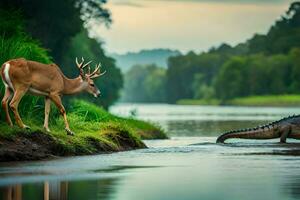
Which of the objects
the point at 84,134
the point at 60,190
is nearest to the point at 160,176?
the point at 60,190

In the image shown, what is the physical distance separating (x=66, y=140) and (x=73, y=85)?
256cm

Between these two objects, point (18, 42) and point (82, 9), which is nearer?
point (18, 42)

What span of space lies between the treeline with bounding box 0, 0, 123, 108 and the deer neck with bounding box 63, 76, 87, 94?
158 centimetres

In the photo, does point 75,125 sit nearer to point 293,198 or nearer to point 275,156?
point 275,156

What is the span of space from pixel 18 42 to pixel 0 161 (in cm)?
656

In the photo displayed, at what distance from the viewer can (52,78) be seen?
27.3m

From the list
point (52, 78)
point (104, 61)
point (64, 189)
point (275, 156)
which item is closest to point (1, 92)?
point (52, 78)

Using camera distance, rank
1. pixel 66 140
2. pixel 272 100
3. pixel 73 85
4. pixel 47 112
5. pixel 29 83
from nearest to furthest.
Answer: pixel 29 83
pixel 66 140
pixel 47 112
pixel 73 85
pixel 272 100

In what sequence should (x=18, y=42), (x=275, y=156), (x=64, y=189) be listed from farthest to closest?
(x=18, y=42)
(x=275, y=156)
(x=64, y=189)

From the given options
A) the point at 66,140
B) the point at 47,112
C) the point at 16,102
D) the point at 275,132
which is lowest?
the point at 66,140

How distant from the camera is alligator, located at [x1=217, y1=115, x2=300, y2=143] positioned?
108 feet

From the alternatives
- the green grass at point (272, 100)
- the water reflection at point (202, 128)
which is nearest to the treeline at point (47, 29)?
the water reflection at point (202, 128)

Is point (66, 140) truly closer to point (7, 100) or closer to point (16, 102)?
point (16, 102)

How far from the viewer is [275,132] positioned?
33344 mm
